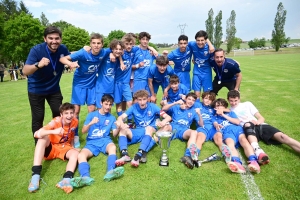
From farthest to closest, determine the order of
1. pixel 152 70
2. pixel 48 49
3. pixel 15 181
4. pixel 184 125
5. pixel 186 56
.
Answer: pixel 186 56
pixel 152 70
pixel 184 125
pixel 48 49
pixel 15 181

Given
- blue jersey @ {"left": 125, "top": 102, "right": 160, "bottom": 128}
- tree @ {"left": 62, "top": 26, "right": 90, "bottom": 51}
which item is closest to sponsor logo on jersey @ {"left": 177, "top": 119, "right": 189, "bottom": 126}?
blue jersey @ {"left": 125, "top": 102, "right": 160, "bottom": 128}

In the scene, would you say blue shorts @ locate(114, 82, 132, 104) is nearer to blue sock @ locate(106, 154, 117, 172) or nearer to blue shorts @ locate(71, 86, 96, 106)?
blue shorts @ locate(71, 86, 96, 106)

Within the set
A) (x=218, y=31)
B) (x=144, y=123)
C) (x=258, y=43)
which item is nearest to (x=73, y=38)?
(x=218, y=31)

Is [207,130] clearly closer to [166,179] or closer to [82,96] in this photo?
[166,179]

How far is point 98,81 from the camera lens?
4.54m

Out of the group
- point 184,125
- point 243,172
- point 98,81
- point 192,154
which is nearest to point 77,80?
point 98,81

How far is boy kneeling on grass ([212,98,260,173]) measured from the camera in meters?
2.84

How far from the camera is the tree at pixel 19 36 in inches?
1104

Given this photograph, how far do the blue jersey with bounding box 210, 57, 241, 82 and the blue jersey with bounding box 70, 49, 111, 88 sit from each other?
9.37 feet

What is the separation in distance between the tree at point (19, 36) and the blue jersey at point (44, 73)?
30288 millimetres

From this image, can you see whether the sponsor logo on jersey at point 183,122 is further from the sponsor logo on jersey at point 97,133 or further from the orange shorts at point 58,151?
the orange shorts at point 58,151

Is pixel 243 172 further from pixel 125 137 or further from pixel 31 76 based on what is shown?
pixel 31 76

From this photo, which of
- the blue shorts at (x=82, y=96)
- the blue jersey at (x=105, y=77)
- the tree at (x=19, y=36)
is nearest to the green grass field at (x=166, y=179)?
the blue shorts at (x=82, y=96)

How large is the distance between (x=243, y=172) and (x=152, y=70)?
3175 millimetres
